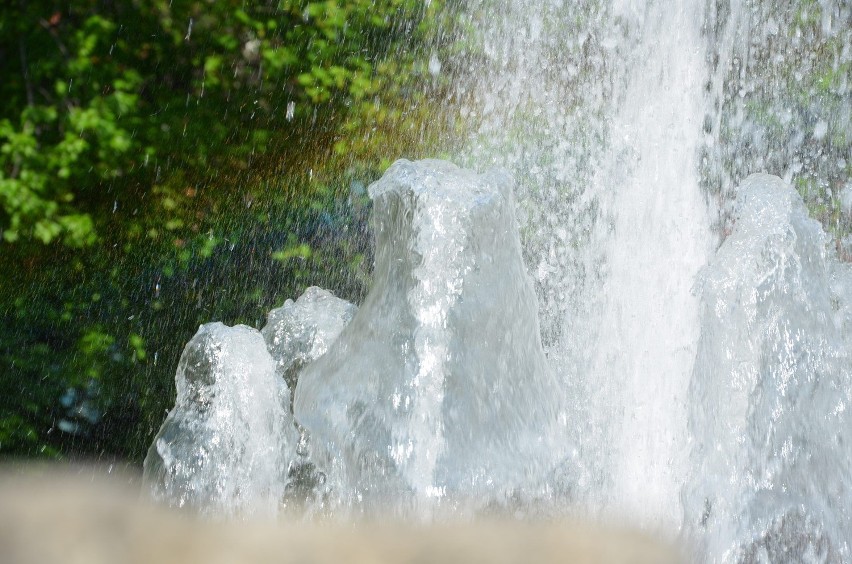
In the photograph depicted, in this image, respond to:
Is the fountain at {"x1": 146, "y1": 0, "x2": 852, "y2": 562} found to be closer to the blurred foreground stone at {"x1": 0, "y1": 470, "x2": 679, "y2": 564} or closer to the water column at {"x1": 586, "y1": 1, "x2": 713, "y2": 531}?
the water column at {"x1": 586, "y1": 1, "x2": 713, "y2": 531}

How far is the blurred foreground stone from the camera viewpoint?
1870mm

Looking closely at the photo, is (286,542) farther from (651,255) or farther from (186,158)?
(186,158)

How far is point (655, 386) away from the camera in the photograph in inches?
156

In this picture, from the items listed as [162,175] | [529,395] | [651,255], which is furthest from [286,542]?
[162,175]

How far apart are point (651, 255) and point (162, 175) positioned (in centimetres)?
337

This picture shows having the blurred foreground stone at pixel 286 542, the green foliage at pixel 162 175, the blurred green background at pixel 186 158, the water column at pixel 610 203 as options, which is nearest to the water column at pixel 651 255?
the water column at pixel 610 203

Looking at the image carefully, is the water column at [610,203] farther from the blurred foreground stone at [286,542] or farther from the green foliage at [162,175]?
the green foliage at [162,175]

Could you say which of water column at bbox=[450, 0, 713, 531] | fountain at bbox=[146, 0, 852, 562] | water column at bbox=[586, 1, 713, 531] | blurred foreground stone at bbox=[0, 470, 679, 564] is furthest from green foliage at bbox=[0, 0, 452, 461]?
blurred foreground stone at bbox=[0, 470, 679, 564]

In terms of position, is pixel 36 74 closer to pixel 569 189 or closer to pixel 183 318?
pixel 183 318

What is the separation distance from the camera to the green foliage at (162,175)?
606 cm

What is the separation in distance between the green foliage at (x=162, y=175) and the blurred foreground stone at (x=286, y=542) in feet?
13.5

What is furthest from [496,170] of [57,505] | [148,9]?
[148,9]

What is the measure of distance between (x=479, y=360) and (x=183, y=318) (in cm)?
407

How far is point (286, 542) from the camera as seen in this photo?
1938 millimetres
